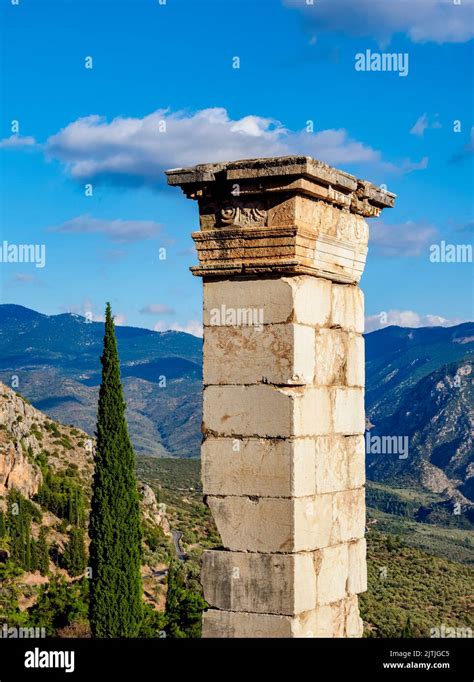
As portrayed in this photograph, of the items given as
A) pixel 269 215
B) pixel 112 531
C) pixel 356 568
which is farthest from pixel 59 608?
pixel 269 215

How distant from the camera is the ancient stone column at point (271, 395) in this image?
7668mm

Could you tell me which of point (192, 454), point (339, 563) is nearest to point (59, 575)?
point (339, 563)

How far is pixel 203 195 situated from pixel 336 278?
4.28 ft

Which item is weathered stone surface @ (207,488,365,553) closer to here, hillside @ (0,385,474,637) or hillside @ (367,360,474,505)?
hillside @ (0,385,474,637)

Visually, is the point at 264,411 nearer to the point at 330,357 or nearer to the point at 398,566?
the point at 330,357

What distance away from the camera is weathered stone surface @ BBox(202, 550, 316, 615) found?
24.9 ft

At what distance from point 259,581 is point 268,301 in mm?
2151

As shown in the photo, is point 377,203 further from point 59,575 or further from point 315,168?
point 59,575

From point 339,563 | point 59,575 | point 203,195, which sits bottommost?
point 59,575

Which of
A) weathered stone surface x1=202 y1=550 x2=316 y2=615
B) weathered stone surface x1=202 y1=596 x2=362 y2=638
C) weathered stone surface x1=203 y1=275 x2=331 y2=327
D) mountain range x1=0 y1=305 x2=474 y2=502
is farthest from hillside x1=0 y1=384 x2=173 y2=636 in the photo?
mountain range x1=0 y1=305 x2=474 y2=502

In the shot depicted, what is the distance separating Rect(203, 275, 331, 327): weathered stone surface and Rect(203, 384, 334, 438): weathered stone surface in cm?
55

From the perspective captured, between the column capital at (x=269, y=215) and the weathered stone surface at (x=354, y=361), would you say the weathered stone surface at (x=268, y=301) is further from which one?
the weathered stone surface at (x=354, y=361)
